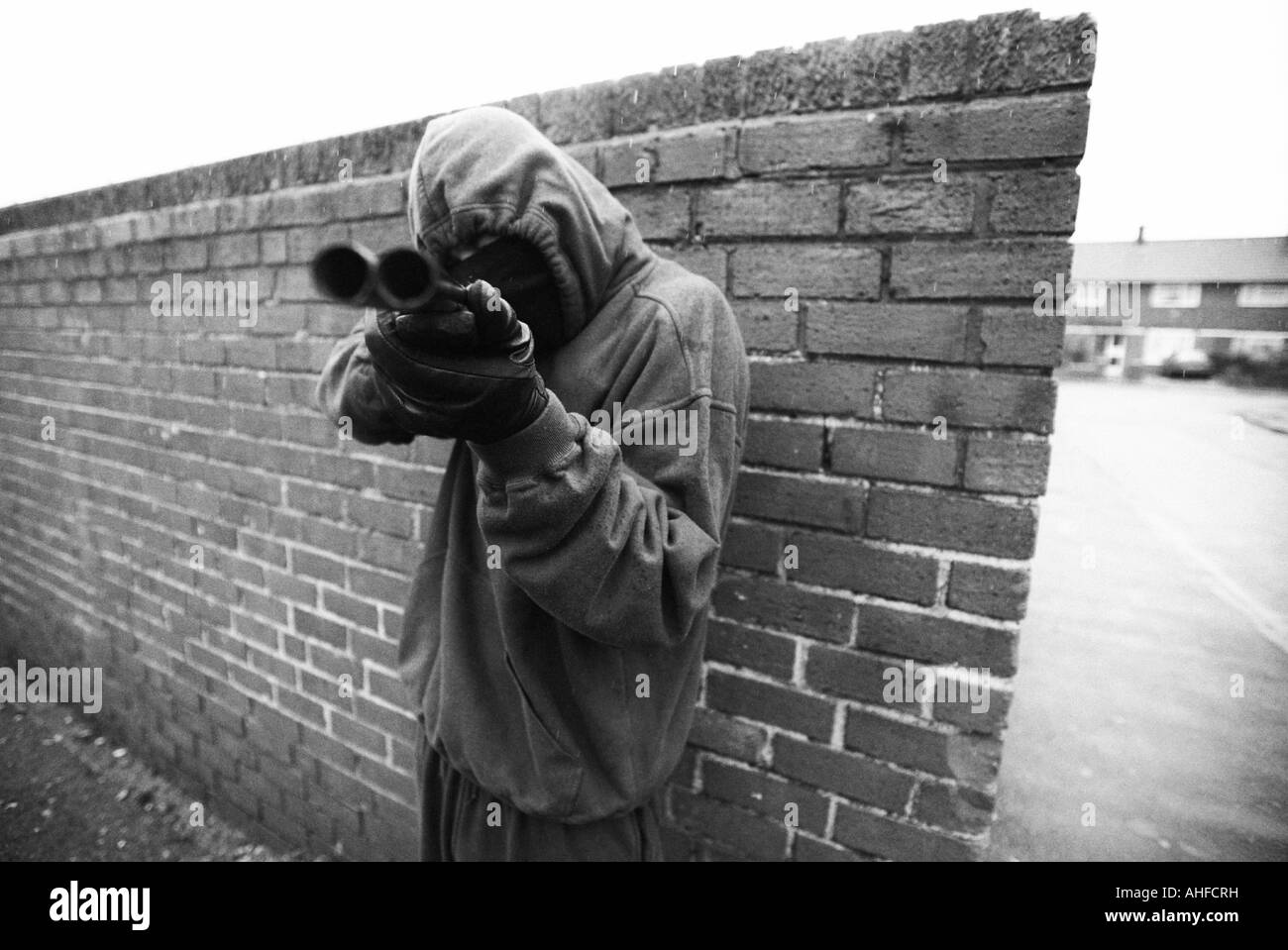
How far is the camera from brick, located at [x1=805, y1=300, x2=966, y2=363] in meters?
1.23

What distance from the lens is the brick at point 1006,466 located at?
119 cm

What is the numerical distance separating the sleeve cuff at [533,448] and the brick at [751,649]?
0.83m

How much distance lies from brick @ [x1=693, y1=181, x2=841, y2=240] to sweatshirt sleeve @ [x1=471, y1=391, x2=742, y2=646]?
524 millimetres

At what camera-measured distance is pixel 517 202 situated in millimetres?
1027

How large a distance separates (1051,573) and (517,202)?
21.8 ft

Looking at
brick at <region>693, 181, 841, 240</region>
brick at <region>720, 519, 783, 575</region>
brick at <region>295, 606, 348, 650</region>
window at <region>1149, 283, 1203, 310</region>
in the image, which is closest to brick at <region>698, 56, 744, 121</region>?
brick at <region>693, 181, 841, 240</region>

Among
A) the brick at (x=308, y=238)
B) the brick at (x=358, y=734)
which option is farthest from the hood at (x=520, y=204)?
the brick at (x=358, y=734)

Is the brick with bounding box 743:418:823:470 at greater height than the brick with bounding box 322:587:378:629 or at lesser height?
greater

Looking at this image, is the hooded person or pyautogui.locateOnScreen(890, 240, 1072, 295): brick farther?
pyautogui.locateOnScreen(890, 240, 1072, 295): brick

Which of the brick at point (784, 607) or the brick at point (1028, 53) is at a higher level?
the brick at point (1028, 53)

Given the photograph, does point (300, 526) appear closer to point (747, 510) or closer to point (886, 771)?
point (747, 510)

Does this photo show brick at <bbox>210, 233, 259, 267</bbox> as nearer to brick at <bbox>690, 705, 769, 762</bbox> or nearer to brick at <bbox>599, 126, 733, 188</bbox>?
brick at <bbox>599, 126, 733, 188</bbox>

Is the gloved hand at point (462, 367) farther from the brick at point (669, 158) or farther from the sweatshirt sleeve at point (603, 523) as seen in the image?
the brick at point (669, 158)

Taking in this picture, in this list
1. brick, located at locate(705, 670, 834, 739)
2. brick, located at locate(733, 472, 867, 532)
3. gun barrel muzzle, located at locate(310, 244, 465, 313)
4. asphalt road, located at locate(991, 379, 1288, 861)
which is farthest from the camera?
asphalt road, located at locate(991, 379, 1288, 861)
